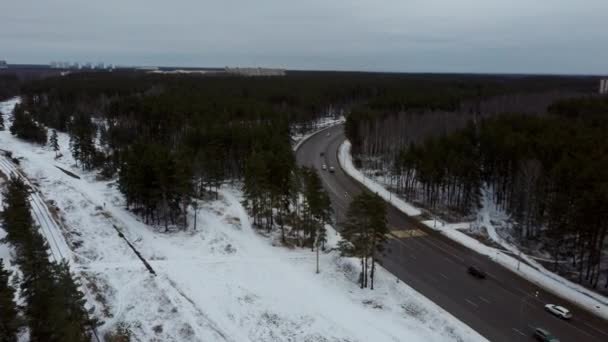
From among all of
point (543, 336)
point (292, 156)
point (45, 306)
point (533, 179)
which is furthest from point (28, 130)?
point (543, 336)

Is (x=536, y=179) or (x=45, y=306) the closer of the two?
(x=45, y=306)

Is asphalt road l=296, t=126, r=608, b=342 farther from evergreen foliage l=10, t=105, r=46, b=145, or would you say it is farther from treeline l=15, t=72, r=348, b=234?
evergreen foliage l=10, t=105, r=46, b=145

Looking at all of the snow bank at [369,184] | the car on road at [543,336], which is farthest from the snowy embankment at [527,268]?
the car on road at [543,336]

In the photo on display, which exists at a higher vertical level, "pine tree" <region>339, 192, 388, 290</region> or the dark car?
"pine tree" <region>339, 192, 388, 290</region>

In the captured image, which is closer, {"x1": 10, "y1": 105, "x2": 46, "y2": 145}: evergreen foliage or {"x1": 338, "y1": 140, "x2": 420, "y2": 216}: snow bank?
{"x1": 338, "y1": 140, "x2": 420, "y2": 216}: snow bank

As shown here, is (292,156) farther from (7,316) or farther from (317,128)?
(317,128)

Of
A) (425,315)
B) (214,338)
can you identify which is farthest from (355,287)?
(214,338)

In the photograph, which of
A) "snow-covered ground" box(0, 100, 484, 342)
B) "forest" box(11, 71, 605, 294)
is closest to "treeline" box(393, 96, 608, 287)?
"forest" box(11, 71, 605, 294)
